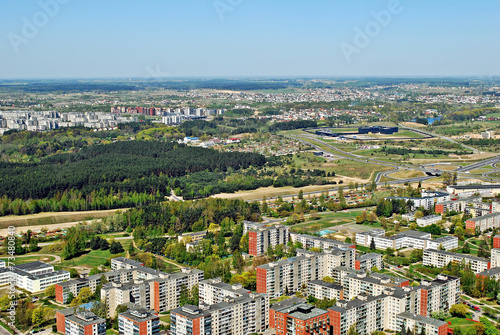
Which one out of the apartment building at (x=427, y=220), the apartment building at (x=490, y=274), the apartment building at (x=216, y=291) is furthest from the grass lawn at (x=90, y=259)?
the apartment building at (x=427, y=220)

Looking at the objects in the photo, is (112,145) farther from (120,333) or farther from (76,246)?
(120,333)

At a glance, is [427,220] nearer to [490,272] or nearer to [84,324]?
[490,272]

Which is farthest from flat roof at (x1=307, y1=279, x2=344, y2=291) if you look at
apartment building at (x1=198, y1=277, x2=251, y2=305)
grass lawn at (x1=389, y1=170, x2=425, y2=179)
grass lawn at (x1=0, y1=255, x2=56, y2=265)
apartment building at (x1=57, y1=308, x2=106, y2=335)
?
grass lawn at (x1=389, y1=170, x2=425, y2=179)

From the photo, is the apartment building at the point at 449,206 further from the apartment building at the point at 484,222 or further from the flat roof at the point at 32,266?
the flat roof at the point at 32,266

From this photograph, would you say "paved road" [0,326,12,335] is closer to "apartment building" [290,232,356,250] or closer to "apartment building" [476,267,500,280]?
"apartment building" [290,232,356,250]

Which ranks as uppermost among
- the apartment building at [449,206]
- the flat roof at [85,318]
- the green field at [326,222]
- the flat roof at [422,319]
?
the flat roof at [85,318]

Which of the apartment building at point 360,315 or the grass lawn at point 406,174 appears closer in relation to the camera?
the apartment building at point 360,315
